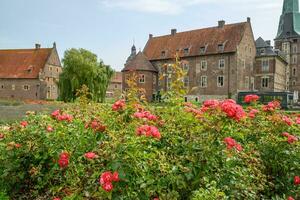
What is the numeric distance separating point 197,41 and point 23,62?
29.6m

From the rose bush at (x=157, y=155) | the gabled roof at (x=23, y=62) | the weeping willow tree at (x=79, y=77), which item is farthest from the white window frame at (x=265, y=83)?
the rose bush at (x=157, y=155)

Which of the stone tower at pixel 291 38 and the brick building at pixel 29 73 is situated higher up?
the stone tower at pixel 291 38

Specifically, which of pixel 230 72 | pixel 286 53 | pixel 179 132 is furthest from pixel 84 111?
pixel 286 53

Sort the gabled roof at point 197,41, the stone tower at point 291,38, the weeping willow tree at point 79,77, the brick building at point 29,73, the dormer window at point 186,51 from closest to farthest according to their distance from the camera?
the weeping willow tree at point 79,77
the gabled roof at point 197,41
the dormer window at point 186,51
the brick building at point 29,73
the stone tower at point 291,38

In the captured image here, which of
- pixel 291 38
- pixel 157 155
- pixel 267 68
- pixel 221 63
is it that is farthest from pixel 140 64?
pixel 157 155

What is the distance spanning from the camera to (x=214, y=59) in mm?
43812

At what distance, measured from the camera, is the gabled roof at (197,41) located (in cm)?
4291

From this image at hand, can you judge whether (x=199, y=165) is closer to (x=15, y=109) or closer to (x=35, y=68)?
(x=15, y=109)

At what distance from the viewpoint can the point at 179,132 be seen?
4.11m

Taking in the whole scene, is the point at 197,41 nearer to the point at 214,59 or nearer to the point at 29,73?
the point at 214,59

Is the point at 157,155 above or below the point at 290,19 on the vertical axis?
below

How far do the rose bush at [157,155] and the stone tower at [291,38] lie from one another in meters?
72.6

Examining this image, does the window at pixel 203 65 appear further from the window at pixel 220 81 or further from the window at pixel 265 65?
the window at pixel 265 65

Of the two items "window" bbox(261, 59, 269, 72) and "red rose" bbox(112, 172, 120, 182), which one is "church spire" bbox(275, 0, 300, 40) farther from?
"red rose" bbox(112, 172, 120, 182)
